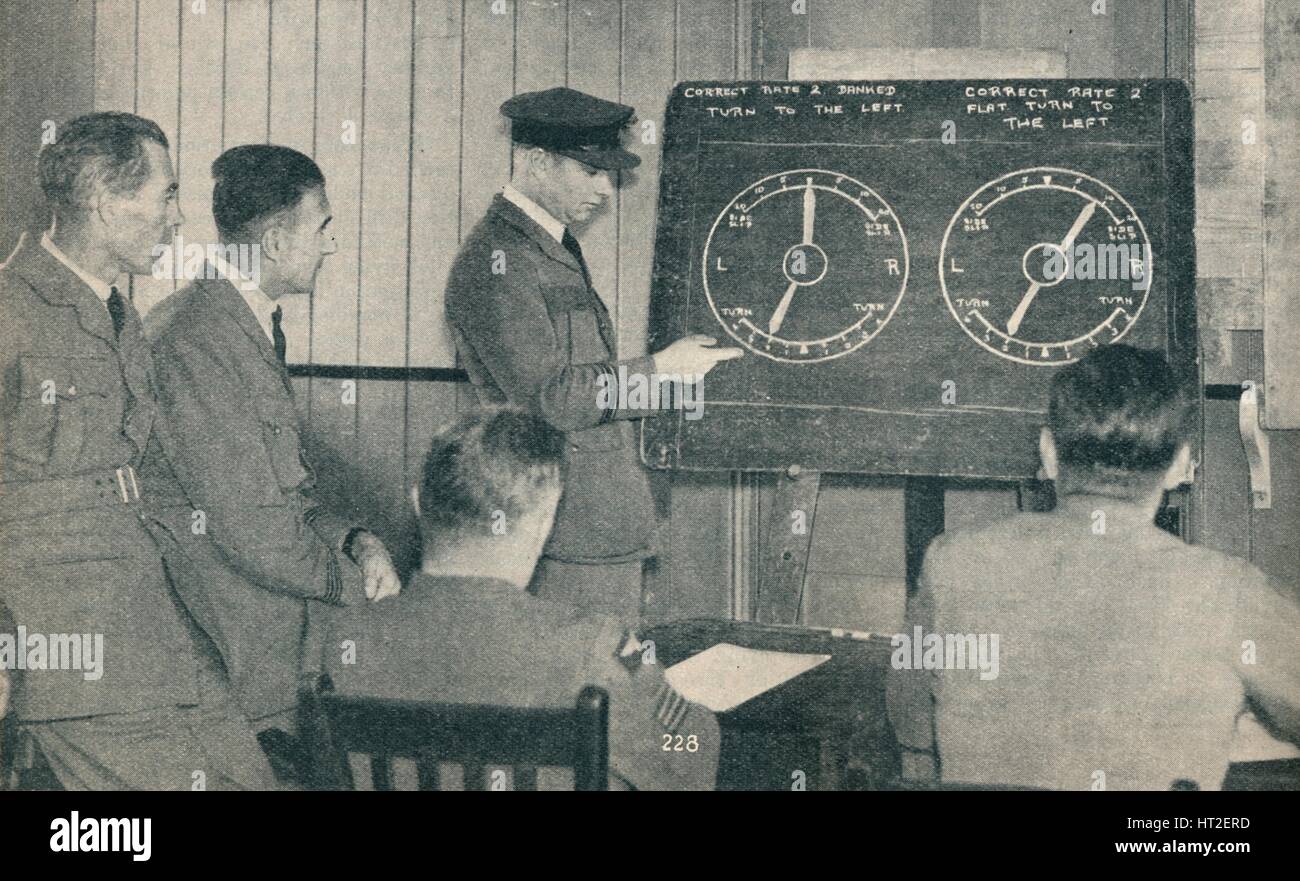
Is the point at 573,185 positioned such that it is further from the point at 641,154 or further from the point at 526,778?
the point at 526,778

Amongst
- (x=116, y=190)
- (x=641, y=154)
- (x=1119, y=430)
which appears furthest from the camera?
(x=641, y=154)

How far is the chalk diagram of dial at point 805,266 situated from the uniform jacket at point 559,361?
0.23 meters

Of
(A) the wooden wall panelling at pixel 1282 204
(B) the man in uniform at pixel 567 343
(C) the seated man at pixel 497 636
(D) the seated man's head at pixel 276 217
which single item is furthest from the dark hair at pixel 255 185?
(A) the wooden wall panelling at pixel 1282 204

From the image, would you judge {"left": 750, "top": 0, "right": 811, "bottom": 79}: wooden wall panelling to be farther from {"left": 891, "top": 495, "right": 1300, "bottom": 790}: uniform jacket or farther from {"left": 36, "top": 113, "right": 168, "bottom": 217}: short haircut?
{"left": 891, "top": 495, "right": 1300, "bottom": 790}: uniform jacket

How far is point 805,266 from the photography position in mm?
2602

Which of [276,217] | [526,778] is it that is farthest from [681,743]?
[276,217]

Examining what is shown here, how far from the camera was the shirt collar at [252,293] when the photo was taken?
101 inches

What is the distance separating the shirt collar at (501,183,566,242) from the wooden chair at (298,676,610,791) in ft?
4.50

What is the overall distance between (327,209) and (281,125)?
302 millimetres

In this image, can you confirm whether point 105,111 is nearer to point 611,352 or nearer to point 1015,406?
point 611,352

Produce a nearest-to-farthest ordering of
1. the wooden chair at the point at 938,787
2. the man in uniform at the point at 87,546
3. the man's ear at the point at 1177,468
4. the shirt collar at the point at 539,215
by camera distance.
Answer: the wooden chair at the point at 938,787 < the man's ear at the point at 1177,468 < the man in uniform at the point at 87,546 < the shirt collar at the point at 539,215

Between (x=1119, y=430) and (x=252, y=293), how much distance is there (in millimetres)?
1583

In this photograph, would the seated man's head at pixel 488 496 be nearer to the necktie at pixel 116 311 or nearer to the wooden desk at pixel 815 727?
the wooden desk at pixel 815 727

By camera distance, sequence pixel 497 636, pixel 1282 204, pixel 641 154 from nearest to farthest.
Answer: pixel 497 636, pixel 1282 204, pixel 641 154
